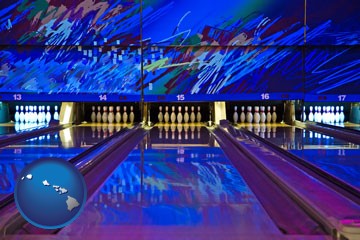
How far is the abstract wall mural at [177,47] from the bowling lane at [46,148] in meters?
0.58

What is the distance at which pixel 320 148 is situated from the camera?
2.99 m

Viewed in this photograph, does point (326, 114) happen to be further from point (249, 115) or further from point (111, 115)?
point (111, 115)

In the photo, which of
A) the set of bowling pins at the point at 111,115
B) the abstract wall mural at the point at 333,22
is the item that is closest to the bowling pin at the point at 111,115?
the set of bowling pins at the point at 111,115

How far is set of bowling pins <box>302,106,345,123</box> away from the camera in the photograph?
4.81m

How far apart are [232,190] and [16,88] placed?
124 inches

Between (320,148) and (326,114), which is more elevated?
(326,114)

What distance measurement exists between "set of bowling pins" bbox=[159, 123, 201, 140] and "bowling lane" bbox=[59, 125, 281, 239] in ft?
3.63

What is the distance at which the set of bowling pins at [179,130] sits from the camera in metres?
3.80

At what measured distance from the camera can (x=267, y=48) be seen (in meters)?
4.57

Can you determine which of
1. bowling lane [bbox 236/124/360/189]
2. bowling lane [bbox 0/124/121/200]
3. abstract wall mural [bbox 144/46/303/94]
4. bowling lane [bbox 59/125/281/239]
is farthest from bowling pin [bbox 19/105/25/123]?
bowling lane [bbox 59/125/281/239]

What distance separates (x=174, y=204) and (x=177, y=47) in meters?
3.06

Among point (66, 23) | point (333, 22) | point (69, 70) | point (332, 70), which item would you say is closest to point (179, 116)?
point (69, 70)

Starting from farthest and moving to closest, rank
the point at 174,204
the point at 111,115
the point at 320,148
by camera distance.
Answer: the point at 111,115
the point at 320,148
the point at 174,204

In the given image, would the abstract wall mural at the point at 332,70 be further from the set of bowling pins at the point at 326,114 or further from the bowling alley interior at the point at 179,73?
the set of bowling pins at the point at 326,114
